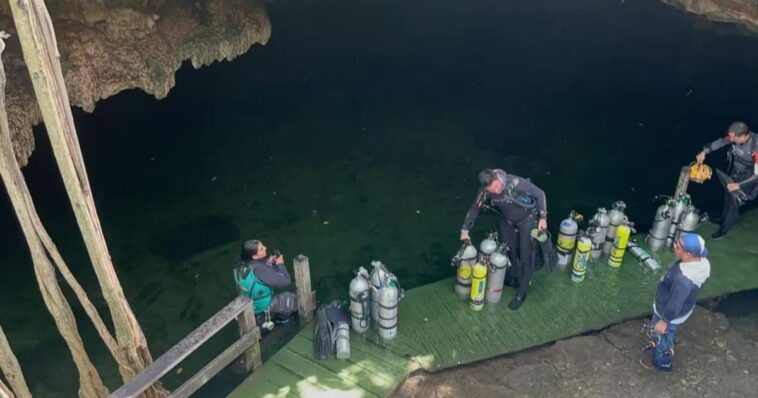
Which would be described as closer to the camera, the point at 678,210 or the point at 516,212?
the point at 516,212

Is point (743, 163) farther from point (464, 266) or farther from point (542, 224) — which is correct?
point (464, 266)

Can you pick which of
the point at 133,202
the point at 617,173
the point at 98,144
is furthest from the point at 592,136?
the point at 98,144

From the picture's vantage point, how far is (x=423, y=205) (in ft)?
36.9

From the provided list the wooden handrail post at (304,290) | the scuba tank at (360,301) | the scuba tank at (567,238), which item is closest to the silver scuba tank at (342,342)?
the scuba tank at (360,301)

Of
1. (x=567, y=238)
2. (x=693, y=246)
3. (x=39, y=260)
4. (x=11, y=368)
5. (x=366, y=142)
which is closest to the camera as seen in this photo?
(x=39, y=260)

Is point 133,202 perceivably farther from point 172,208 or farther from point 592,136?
point 592,136

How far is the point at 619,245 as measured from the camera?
341 inches

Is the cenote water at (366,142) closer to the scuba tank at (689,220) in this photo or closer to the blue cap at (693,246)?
the scuba tank at (689,220)

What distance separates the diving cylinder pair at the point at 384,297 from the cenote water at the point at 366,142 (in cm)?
150

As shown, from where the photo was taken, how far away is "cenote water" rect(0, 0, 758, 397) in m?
9.78

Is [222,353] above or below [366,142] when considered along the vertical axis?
above

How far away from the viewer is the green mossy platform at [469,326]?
24.3ft

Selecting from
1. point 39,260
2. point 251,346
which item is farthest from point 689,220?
point 39,260

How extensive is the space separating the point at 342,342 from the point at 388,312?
0.63 metres
